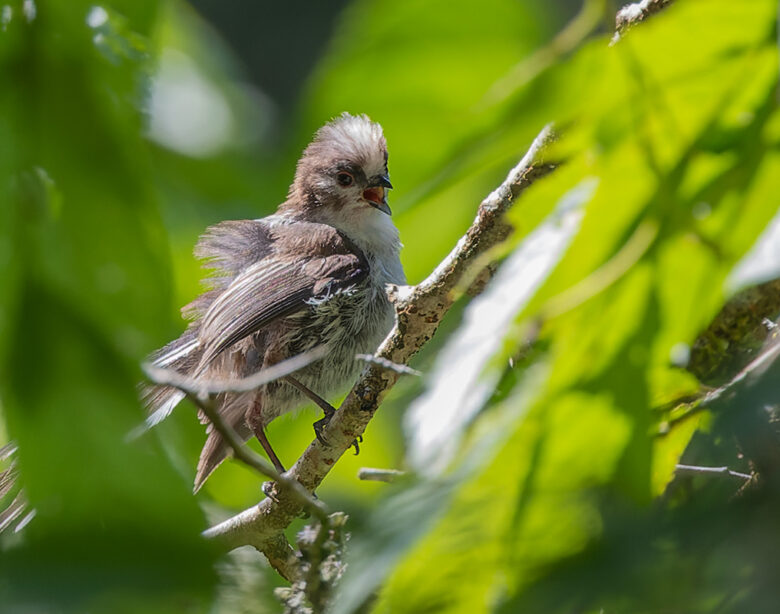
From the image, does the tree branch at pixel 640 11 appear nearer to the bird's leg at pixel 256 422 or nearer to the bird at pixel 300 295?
the bird at pixel 300 295

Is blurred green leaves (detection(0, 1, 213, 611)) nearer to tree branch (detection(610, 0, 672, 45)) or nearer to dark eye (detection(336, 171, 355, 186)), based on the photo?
tree branch (detection(610, 0, 672, 45))

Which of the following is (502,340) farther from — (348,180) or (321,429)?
(348,180)

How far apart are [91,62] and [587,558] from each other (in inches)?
23.4

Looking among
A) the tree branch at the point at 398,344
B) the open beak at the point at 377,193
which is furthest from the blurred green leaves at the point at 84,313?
the open beak at the point at 377,193

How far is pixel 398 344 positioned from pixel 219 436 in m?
1.33

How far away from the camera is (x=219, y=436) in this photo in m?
3.67

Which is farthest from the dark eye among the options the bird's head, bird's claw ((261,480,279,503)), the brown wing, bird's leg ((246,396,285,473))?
bird's claw ((261,480,279,503))

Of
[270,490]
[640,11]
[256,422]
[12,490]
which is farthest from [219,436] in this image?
[640,11]

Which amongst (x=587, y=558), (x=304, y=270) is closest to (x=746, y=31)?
(x=587, y=558)

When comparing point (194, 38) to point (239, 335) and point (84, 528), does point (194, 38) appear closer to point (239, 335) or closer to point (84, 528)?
point (239, 335)

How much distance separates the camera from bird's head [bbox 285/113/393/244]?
430 cm

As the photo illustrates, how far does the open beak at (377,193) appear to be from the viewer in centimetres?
429

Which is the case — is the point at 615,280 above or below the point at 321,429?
above

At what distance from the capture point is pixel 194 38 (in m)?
3.25
